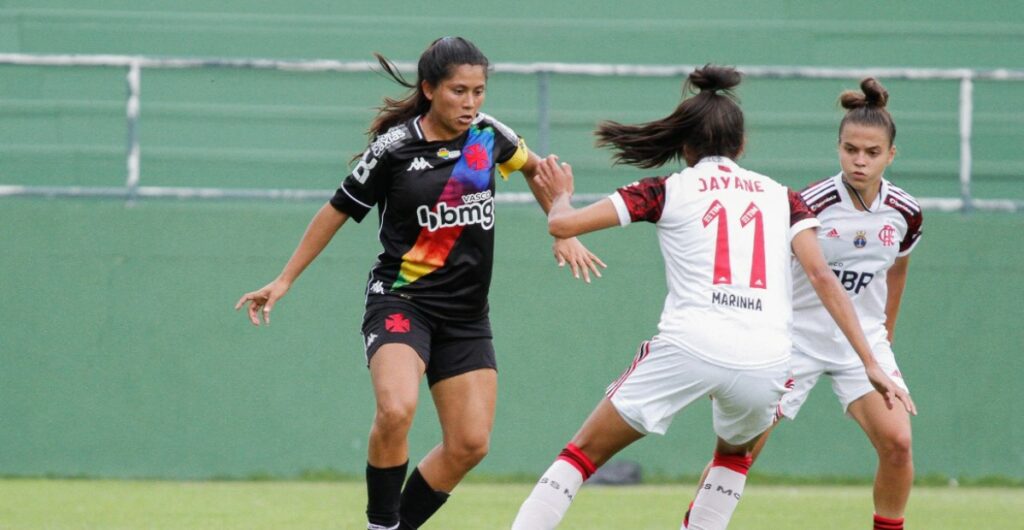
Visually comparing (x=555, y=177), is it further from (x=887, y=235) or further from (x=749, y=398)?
(x=887, y=235)

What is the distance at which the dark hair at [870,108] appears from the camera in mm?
5953

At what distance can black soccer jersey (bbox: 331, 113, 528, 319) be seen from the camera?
573 centimetres

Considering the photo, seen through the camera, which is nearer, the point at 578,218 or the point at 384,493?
the point at 578,218

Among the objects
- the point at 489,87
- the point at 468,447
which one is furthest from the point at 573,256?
the point at 489,87

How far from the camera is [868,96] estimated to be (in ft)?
19.8

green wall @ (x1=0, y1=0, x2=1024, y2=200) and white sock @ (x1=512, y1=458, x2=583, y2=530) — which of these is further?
green wall @ (x1=0, y1=0, x2=1024, y2=200)

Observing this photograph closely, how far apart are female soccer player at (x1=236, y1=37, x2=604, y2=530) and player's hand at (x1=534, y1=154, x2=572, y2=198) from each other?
1.06 feet

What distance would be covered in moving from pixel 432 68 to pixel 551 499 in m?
1.74

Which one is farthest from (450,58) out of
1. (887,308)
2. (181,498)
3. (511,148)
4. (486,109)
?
(486,109)

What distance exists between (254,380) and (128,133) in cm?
179

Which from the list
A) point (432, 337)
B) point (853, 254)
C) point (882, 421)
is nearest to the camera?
point (432, 337)

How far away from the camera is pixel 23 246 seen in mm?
9516

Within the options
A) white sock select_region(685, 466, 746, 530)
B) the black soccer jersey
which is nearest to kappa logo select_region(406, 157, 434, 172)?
the black soccer jersey

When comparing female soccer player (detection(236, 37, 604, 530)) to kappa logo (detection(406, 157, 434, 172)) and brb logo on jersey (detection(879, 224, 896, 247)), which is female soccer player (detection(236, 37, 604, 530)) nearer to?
kappa logo (detection(406, 157, 434, 172))
